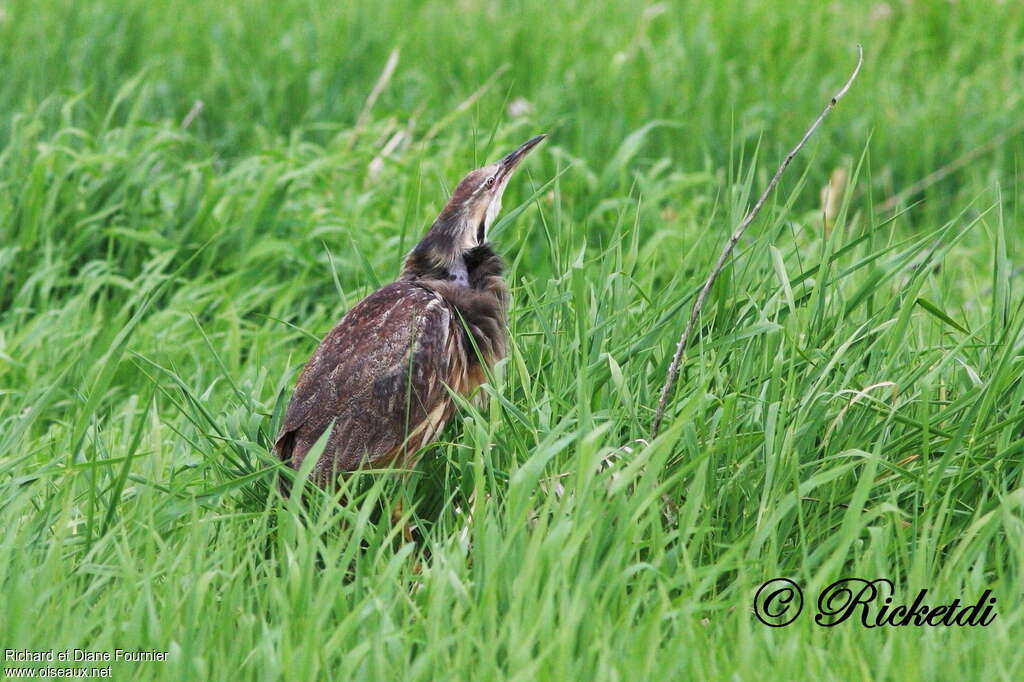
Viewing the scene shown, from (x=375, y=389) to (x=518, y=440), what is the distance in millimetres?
433

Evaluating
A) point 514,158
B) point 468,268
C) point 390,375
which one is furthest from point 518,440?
point 514,158

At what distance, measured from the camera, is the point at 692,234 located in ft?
18.4

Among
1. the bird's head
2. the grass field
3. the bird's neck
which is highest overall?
the bird's head

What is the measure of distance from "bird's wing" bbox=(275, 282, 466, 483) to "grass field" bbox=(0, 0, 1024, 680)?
97 millimetres

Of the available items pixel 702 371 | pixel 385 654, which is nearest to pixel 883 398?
pixel 702 371

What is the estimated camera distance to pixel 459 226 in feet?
13.2

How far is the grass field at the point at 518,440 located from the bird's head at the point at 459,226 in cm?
11

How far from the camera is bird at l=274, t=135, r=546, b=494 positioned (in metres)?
3.47

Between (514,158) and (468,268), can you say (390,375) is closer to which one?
(468,268)

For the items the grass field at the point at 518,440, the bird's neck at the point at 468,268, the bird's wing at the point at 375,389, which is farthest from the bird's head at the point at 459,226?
the bird's wing at the point at 375,389

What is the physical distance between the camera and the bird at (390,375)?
3.47m

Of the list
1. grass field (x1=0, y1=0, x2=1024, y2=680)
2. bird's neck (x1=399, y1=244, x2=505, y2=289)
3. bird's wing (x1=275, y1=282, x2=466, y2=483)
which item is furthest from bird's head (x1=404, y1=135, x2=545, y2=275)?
bird's wing (x1=275, y1=282, x2=466, y2=483)

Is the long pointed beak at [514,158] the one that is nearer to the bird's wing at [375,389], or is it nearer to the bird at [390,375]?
the bird at [390,375]

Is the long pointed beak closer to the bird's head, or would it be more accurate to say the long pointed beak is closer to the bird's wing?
the bird's head
